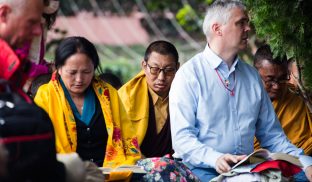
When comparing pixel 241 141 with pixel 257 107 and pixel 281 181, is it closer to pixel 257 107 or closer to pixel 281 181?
pixel 257 107

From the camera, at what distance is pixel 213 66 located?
22.1 feet

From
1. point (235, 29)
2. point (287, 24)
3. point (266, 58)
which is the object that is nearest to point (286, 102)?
point (266, 58)

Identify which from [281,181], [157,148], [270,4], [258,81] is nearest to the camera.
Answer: [281,181]

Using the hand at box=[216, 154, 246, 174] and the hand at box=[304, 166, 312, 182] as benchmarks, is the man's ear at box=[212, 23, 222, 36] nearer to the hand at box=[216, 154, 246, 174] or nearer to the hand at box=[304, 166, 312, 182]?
the hand at box=[216, 154, 246, 174]

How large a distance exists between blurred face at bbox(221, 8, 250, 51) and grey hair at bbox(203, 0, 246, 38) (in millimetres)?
31

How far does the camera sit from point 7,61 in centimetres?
440

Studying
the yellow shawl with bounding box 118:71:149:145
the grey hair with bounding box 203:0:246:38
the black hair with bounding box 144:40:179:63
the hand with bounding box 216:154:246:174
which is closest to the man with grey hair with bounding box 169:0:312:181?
the grey hair with bounding box 203:0:246:38

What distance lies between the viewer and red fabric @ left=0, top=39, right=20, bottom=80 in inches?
173

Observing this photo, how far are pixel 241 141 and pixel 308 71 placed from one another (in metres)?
0.69

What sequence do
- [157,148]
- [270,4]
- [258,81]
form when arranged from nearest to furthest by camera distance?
[270,4]
[258,81]
[157,148]

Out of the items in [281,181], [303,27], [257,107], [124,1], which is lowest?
[281,181]

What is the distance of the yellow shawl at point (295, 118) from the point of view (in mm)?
7727

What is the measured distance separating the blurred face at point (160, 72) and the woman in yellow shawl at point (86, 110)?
1098 millimetres

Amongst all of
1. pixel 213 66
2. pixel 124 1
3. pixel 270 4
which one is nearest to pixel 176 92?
pixel 213 66
